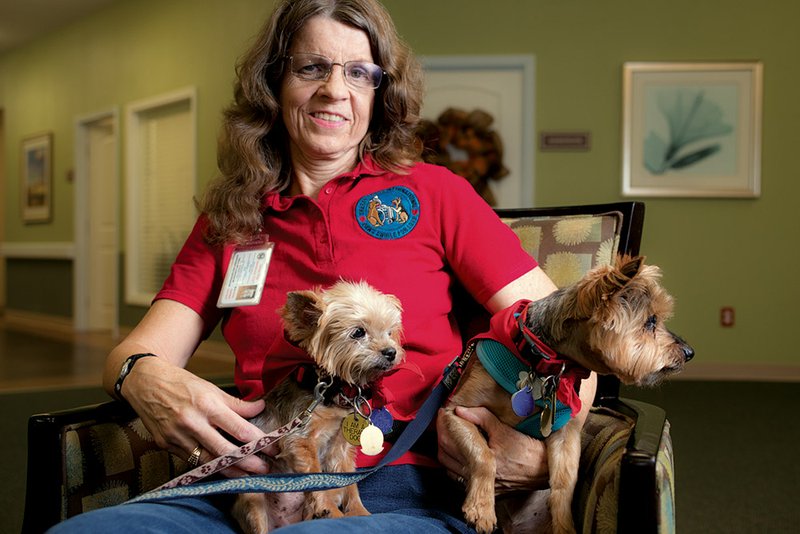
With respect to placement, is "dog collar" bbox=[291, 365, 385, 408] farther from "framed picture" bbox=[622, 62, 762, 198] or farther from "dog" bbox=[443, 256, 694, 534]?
"framed picture" bbox=[622, 62, 762, 198]

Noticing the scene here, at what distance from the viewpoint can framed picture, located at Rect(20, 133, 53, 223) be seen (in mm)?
10460

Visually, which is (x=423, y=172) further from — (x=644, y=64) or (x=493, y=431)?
(x=644, y=64)

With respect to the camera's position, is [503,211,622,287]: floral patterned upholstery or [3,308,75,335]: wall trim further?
[3,308,75,335]: wall trim

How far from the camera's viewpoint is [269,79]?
5.91 ft

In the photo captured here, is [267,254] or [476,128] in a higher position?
[476,128]

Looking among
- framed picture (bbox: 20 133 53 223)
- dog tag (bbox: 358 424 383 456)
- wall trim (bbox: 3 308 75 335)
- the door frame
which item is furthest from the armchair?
framed picture (bbox: 20 133 53 223)

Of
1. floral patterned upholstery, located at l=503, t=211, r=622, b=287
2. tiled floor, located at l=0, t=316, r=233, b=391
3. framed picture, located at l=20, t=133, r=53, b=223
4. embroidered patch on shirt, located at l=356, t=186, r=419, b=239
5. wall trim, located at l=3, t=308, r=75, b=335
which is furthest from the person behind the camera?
framed picture, located at l=20, t=133, r=53, b=223

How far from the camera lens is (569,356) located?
1311 mm

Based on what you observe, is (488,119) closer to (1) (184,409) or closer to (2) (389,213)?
(2) (389,213)

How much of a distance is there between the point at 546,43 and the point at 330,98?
5.27 m

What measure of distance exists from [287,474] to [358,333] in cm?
26

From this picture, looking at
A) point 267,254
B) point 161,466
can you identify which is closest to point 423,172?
point 267,254

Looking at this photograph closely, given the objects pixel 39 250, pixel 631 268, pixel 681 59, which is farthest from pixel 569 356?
pixel 39 250

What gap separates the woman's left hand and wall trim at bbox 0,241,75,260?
9.31 m
